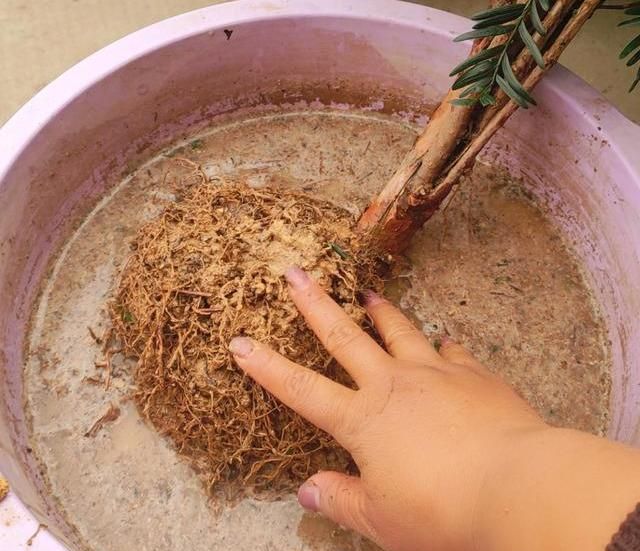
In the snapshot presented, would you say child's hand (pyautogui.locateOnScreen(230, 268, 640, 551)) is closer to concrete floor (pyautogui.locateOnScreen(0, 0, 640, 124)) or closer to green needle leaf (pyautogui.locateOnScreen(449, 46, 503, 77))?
green needle leaf (pyautogui.locateOnScreen(449, 46, 503, 77))

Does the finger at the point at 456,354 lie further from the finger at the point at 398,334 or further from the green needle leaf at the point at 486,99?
the green needle leaf at the point at 486,99

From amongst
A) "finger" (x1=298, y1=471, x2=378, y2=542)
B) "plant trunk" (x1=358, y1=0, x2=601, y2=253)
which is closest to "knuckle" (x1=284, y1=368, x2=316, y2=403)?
"finger" (x1=298, y1=471, x2=378, y2=542)

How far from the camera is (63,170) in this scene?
3.29ft

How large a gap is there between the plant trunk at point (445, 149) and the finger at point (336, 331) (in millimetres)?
171

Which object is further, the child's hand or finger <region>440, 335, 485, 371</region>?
finger <region>440, 335, 485, 371</region>

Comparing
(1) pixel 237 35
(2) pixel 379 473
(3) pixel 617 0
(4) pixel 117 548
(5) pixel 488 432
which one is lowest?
(4) pixel 117 548

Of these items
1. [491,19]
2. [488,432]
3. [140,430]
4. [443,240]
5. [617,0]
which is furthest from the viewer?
[617,0]

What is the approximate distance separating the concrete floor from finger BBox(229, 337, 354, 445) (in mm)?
912

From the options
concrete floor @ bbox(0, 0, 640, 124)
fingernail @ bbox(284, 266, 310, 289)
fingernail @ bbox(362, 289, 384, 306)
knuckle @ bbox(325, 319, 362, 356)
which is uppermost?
concrete floor @ bbox(0, 0, 640, 124)

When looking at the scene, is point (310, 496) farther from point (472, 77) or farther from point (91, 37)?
point (91, 37)

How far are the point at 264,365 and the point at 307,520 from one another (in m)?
0.25

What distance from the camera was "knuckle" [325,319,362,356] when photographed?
807 millimetres

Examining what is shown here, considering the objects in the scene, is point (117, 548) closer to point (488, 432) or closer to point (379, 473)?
point (379, 473)

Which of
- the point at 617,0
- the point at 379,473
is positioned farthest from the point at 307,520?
the point at 617,0
